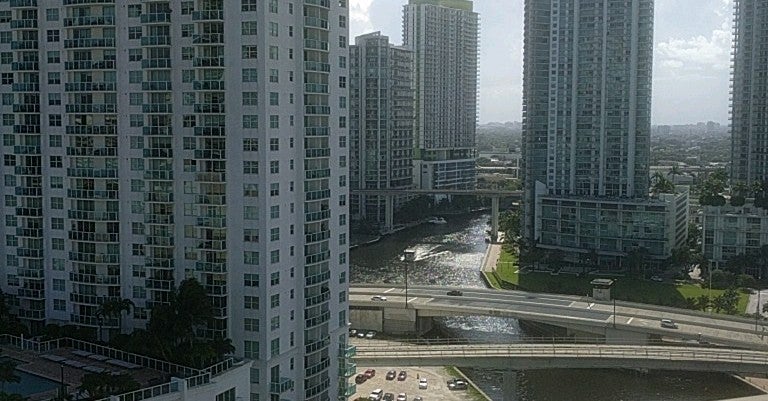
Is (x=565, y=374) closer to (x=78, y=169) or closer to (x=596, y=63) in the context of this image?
(x=78, y=169)

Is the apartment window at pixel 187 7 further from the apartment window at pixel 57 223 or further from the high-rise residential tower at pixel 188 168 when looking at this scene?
the apartment window at pixel 57 223

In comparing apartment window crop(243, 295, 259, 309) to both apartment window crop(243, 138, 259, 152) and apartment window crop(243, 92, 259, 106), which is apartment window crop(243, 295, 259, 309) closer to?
apartment window crop(243, 138, 259, 152)

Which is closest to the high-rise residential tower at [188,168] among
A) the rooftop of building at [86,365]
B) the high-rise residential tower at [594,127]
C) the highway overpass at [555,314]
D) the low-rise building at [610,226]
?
the rooftop of building at [86,365]

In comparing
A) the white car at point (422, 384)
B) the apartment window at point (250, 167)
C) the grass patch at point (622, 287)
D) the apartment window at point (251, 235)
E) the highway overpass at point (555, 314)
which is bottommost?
the white car at point (422, 384)

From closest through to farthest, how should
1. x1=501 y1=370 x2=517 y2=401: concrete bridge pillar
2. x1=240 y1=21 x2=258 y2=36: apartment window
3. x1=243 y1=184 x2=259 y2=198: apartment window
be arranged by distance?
1. x1=240 y1=21 x2=258 y2=36: apartment window
2. x1=243 y1=184 x2=259 y2=198: apartment window
3. x1=501 y1=370 x2=517 y2=401: concrete bridge pillar

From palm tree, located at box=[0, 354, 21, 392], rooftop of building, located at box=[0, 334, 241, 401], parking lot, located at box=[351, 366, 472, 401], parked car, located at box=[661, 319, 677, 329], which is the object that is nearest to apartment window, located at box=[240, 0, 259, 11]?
rooftop of building, located at box=[0, 334, 241, 401]

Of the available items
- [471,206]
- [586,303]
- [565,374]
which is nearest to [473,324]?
[586,303]
